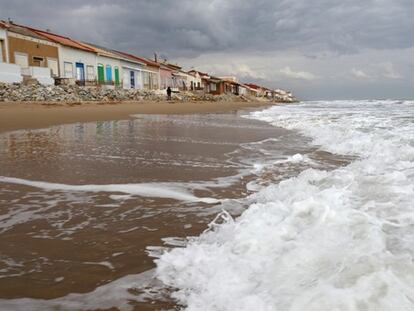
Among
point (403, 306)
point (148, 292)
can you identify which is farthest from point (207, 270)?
point (403, 306)

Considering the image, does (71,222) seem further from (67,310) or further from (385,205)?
(385,205)

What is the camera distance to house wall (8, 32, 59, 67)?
27938 millimetres

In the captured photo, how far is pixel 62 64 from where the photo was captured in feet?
110

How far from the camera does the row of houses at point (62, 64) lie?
1065 inches

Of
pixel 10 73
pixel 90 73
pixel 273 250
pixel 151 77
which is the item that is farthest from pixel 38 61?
pixel 273 250

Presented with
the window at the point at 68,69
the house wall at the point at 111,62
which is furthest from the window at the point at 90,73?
the window at the point at 68,69

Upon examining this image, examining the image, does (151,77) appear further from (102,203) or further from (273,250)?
(273,250)

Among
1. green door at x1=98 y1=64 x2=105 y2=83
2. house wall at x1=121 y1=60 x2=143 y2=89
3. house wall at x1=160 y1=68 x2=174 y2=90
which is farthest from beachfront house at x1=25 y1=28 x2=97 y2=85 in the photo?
house wall at x1=160 y1=68 x2=174 y2=90

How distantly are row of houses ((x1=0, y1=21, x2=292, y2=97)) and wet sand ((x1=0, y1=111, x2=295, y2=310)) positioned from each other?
773 inches

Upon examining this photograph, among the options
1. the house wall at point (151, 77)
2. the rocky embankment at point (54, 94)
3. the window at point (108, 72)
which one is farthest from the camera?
the house wall at point (151, 77)

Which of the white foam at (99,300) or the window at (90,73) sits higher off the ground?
the window at (90,73)

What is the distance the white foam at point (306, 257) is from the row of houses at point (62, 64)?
23.8 metres

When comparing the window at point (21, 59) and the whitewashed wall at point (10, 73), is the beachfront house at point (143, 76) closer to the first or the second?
the window at point (21, 59)

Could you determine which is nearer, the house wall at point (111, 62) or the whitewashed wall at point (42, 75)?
the whitewashed wall at point (42, 75)
